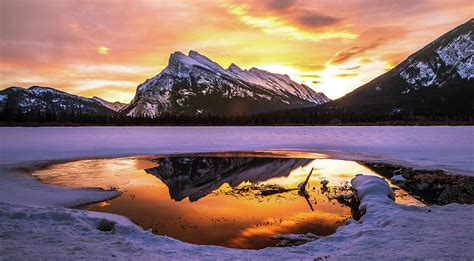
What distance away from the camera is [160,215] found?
1600cm

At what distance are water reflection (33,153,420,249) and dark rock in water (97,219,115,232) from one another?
4.39 ft

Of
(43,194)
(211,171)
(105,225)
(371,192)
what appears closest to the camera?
(105,225)

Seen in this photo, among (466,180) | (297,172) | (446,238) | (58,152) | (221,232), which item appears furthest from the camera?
(58,152)

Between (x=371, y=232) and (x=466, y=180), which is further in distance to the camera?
(x=466, y=180)

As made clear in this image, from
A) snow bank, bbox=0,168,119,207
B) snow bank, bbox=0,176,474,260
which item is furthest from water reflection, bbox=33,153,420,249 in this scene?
snow bank, bbox=0,176,474,260

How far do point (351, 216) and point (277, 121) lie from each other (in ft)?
601

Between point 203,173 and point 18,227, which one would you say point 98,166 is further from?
point 18,227

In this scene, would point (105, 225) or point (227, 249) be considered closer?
point (227, 249)

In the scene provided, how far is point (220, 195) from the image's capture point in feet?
66.7

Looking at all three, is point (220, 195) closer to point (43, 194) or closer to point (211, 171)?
point (43, 194)

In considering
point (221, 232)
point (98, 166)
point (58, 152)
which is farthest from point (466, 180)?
point (58, 152)

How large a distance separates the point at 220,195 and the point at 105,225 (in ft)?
26.1

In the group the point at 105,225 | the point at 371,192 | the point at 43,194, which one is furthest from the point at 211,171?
the point at 105,225

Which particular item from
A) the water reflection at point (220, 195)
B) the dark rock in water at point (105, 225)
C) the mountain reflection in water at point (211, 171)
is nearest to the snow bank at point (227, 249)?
the dark rock in water at point (105, 225)
